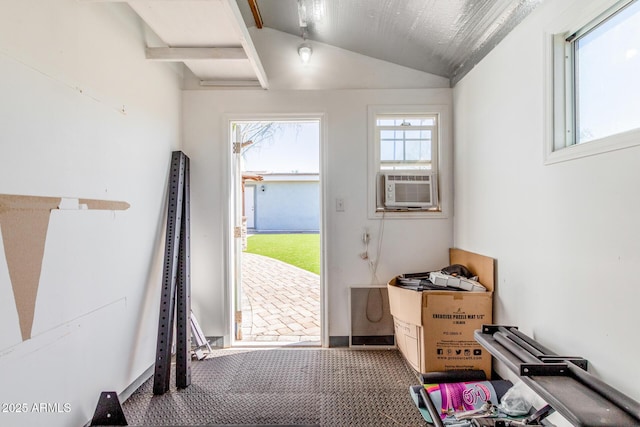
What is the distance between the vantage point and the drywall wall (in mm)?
2674

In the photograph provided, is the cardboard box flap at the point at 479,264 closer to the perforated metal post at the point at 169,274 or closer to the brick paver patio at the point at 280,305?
the brick paver patio at the point at 280,305

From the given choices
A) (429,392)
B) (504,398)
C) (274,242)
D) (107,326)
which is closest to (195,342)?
(107,326)

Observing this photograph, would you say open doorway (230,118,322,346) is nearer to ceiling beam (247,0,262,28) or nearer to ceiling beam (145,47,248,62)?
ceiling beam (145,47,248,62)

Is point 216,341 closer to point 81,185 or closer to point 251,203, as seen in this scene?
point 81,185

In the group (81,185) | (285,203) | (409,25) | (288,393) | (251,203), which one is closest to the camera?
(81,185)

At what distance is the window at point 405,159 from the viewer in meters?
2.67

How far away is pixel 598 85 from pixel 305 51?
2031mm

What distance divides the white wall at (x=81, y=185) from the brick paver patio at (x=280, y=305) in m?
1.18

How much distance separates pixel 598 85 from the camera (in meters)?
1.38

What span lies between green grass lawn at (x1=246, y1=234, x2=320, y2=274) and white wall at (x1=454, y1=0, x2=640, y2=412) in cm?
457

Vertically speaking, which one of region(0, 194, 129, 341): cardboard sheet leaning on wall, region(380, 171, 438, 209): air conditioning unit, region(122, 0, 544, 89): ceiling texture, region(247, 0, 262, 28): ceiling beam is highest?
region(247, 0, 262, 28): ceiling beam

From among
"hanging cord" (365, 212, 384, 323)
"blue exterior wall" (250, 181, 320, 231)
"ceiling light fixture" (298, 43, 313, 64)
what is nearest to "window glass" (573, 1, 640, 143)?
"hanging cord" (365, 212, 384, 323)

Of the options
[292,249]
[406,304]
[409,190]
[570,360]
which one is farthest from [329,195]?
[292,249]

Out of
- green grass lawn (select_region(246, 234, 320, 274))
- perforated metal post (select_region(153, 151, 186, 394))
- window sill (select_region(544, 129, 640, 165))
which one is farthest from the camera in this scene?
green grass lawn (select_region(246, 234, 320, 274))
